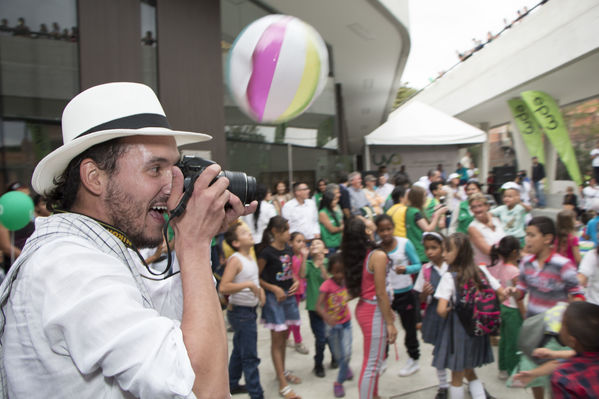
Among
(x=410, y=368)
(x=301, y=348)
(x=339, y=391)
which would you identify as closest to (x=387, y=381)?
(x=410, y=368)

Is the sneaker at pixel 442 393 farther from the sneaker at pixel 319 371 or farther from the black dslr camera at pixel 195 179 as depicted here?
the black dslr camera at pixel 195 179

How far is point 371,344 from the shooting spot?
2934mm

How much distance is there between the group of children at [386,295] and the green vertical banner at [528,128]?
11904mm

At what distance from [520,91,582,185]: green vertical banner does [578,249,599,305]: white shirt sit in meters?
11.4

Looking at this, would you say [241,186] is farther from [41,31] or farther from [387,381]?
[41,31]

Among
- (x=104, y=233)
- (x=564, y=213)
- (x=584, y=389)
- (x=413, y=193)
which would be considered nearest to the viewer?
(x=104, y=233)

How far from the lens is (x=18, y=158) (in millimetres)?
4531

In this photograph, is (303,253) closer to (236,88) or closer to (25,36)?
(236,88)

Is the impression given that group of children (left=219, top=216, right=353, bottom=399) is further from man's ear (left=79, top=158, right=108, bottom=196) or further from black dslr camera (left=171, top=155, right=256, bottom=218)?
man's ear (left=79, top=158, right=108, bottom=196)

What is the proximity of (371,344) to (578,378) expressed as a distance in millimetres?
1451

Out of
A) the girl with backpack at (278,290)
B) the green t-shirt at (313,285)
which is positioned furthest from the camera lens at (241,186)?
the green t-shirt at (313,285)

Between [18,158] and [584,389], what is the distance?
540cm

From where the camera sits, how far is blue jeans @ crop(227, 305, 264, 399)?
306 centimetres

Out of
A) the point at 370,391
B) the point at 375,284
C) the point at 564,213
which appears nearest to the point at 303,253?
the point at 375,284
